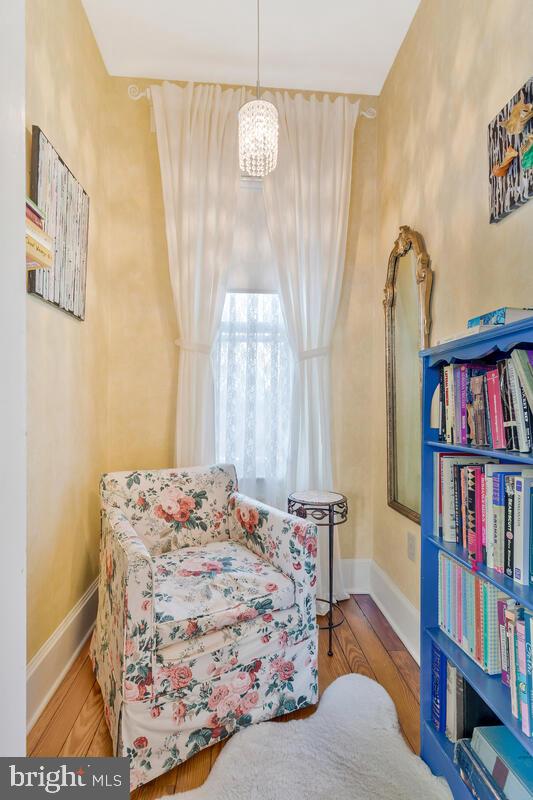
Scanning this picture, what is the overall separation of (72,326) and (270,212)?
1355 mm

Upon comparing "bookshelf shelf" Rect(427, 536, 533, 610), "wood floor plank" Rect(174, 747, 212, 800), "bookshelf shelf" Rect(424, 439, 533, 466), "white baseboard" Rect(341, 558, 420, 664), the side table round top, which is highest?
"bookshelf shelf" Rect(424, 439, 533, 466)

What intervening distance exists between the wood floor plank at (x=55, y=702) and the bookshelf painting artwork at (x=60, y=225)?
5.12 feet

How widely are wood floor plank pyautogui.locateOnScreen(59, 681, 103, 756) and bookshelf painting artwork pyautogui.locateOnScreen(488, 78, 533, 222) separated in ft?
7.30

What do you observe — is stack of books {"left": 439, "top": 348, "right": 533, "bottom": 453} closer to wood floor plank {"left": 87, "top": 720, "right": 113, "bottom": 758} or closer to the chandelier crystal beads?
the chandelier crystal beads

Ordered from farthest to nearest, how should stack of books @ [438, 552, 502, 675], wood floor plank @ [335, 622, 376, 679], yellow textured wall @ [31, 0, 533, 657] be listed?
wood floor plank @ [335, 622, 376, 679] → yellow textured wall @ [31, 0, 533, 657] → stack of books @ [438, 552, 502, 675]

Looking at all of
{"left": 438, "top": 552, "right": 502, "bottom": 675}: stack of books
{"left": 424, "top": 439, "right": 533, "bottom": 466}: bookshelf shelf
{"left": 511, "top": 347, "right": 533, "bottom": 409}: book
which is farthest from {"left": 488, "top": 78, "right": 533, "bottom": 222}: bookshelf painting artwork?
{"left": 438, "top": 552, "right": 502, "bottom": 675}: stack of books

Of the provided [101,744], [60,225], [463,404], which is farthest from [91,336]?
[463,404]

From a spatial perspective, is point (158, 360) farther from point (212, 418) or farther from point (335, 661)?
point (335, 661)

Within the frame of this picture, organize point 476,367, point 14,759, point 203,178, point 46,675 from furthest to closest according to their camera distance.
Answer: point 203,178, point 46,675, point 476,367, point 14,759

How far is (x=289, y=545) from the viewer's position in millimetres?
1847

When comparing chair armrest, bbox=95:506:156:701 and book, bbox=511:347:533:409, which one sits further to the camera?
chair armrest, bbox=95:506:156:701

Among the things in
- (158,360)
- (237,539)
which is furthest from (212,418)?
(237,539)

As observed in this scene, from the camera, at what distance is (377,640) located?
2.30 metres

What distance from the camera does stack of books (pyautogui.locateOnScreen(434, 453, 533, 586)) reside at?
1.06m
